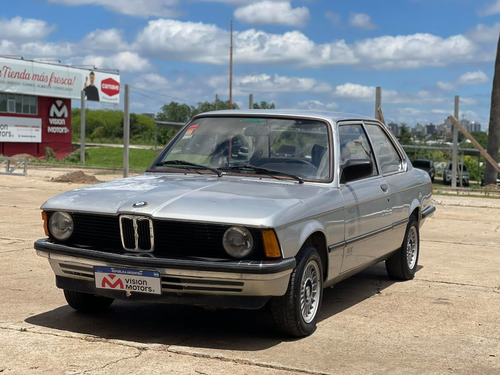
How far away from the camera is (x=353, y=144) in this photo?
747 cm

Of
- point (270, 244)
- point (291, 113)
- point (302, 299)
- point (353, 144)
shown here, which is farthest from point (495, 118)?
point (270, 244)

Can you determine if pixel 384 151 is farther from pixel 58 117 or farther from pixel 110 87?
pixel 110 87

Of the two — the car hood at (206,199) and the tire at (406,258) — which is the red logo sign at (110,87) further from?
the car hood at (206,199)

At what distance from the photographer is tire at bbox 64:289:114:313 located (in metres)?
6.42

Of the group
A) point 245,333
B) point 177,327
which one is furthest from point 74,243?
point 245,333

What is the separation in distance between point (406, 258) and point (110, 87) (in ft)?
212

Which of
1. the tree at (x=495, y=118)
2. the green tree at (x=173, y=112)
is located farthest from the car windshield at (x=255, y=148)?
the green tree at (x=173, y=112)

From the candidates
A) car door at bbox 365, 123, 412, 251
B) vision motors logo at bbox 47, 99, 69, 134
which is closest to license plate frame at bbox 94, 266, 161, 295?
car door at bbox 365, 123, 412, 251

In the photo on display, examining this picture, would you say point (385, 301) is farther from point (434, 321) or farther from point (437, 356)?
point (437, 356)

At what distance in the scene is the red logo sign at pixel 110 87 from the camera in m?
70.3

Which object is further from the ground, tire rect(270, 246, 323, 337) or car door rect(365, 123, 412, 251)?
car door rect(365, 123, 412, 251)

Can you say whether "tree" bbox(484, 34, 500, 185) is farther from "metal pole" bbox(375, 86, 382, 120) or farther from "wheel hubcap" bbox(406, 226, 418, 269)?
"wheel hubcap" bbox(406, 226, 418, 269)

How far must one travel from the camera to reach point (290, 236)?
18.4 ft

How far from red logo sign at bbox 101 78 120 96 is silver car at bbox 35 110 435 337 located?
6429cm
